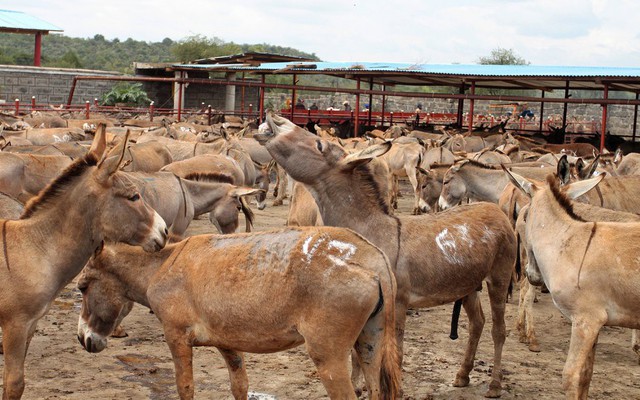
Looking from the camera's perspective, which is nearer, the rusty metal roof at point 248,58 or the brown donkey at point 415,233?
the brown donkey at point 415,233

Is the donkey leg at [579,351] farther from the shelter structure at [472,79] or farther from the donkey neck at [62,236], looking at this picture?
the shelter structure at [472,79]

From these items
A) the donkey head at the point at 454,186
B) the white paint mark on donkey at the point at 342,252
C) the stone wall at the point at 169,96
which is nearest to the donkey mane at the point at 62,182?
the white paint mark on donkey at the point at 342,252

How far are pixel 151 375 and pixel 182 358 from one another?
6.06ft

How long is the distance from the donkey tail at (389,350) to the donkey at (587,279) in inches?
54.5

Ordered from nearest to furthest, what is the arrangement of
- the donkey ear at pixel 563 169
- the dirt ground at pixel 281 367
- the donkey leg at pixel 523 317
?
the dirt ground at pixel 281 367
the donkey leg at pixel 523 317
the donkey ear at pixel 563 169

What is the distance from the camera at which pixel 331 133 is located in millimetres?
23906

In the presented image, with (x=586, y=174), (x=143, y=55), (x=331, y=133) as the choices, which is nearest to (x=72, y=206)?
(x=586, y=174)

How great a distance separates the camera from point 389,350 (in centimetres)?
505

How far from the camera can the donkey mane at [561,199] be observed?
629cm

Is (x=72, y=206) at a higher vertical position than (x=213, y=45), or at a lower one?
lower

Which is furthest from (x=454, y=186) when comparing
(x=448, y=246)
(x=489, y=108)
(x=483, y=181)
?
(x=489, y=108)

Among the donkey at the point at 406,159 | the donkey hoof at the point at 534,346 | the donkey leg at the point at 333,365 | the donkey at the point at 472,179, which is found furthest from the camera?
the donkey at the point at 406,159

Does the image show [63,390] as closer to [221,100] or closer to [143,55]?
[221,100]

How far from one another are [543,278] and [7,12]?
52.3 metres
